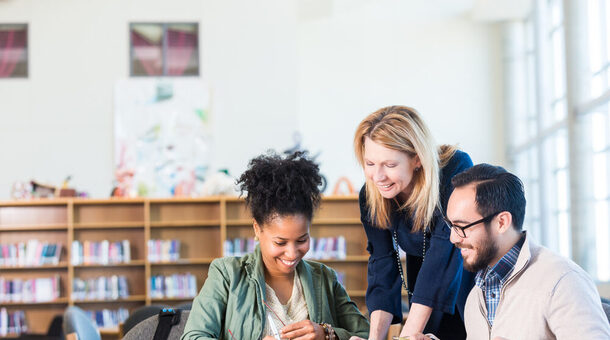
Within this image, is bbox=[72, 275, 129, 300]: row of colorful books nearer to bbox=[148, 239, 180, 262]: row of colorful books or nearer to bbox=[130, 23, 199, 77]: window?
bbox=[148, 239, 180, 262]: row of colorful books

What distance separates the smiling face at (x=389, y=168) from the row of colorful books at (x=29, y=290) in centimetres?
658

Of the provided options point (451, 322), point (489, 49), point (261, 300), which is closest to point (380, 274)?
point (451, 322)

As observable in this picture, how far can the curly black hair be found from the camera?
2322mm

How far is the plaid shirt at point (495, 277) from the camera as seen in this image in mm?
1929

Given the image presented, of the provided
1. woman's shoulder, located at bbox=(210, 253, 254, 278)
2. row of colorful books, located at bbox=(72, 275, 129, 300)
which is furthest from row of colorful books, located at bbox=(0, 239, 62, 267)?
woman's shoulder, located at bbox=(210, 253, 254, 278)

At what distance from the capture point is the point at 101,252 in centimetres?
810

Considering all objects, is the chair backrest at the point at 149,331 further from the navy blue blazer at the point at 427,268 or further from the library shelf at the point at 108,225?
the library shelf at the point at 108,225

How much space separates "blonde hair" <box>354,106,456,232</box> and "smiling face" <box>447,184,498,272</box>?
252 mm

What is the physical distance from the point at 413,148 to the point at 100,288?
654 centimetres

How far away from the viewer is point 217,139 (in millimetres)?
9898

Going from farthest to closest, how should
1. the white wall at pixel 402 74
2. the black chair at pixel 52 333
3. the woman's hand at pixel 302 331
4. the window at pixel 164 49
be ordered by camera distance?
the white wall at pixel 402 74 → the window at pixel 164 49 → the black chair at pixel 52 333 → the woman's hand at pixel 302 331

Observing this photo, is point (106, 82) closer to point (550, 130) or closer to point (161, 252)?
point (161, 252)

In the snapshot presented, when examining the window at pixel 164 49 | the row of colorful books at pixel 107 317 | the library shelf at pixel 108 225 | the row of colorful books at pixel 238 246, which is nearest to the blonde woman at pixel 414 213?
the row of colorful books at pixel 238 246

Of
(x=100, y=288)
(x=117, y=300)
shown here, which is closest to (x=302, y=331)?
(x=100, y=288)
